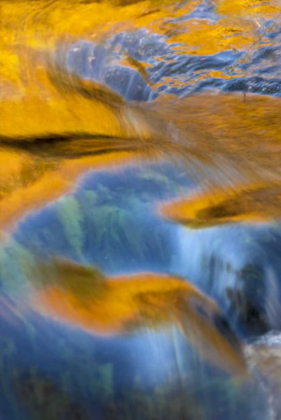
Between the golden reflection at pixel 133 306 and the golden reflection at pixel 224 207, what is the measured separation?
0.62 feet

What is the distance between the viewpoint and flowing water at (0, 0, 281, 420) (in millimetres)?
1172

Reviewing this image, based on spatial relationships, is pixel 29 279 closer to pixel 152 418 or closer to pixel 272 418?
pixel 152 418

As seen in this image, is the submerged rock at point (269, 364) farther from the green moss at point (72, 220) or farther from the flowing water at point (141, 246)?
the green moss at point (72, 220)

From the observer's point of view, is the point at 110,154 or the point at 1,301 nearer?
the point at 1,301

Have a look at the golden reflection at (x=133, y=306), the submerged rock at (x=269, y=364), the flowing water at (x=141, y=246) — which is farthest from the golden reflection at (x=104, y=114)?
the submerged rock at (x=269, y=364)

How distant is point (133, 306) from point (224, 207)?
16.8 inches

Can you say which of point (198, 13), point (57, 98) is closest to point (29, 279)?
point (57, 98)

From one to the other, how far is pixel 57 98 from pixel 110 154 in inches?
21.4

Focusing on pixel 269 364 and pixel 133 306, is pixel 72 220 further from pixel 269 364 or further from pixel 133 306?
pixel 269 364

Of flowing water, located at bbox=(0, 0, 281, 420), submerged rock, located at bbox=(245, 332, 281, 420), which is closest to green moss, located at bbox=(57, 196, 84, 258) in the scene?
flowing water, located at bbox=(0, 0, 281, 420)

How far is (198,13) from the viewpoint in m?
2.73

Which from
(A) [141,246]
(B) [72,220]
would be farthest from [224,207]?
(B) [72,220]

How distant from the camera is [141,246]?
1439mm

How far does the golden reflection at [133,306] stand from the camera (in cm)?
122
